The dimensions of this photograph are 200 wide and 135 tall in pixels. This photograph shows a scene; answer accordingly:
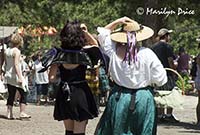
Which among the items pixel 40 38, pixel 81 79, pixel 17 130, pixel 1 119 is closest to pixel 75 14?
pixel 40 38

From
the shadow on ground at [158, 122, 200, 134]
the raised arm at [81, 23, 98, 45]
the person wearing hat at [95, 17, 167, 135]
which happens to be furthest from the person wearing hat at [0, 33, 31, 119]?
the person wearing hat at [95, 17, 167, 135]

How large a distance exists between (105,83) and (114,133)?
9.40 m

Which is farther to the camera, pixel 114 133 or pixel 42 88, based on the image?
pixel 42 88

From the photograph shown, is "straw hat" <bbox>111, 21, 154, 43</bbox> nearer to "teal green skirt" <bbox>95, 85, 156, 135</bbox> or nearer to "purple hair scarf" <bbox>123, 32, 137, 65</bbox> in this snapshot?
"purple hair scarf" <bbox>123, 32, 137, 65</bbox>

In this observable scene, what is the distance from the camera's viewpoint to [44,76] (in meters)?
18.6

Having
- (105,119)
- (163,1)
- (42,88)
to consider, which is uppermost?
(163,1)

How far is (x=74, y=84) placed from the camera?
22.7 ft

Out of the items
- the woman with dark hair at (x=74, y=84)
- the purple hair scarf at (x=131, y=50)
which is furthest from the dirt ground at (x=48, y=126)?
the purple hair scarf at (x=131, y=50)

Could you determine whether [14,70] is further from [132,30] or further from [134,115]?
[134,115]

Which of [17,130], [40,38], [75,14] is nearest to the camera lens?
[17,130]

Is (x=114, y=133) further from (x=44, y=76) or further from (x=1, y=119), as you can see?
(x=44, y=76)

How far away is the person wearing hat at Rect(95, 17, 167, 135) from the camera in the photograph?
6137 mm

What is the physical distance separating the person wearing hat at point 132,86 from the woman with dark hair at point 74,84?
26.3 inches

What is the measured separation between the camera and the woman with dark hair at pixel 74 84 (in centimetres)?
686
